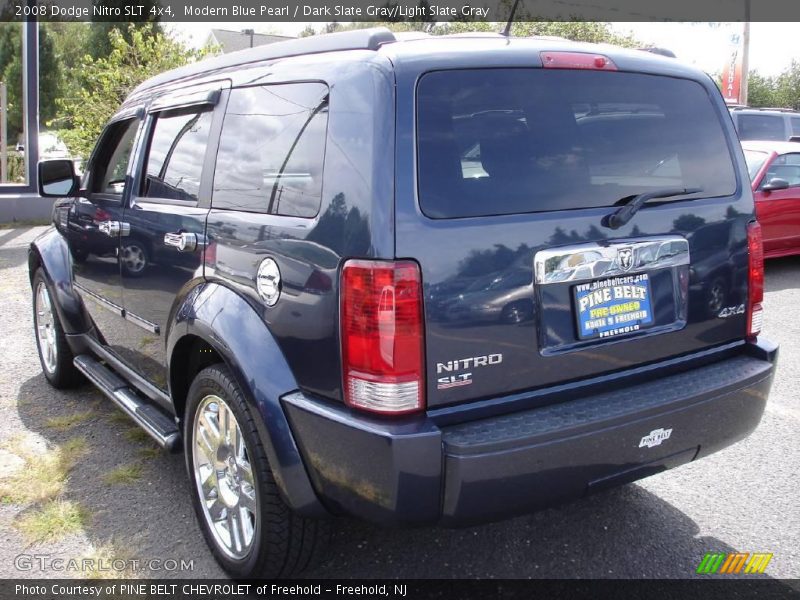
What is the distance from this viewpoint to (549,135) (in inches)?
100

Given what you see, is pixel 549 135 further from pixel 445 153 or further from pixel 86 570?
pixel 86 570

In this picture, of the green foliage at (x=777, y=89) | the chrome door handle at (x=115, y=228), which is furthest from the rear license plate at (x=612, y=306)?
the green foliage at (x=777, y=89)

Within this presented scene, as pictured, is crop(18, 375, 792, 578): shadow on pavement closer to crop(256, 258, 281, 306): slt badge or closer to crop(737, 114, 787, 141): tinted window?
crop(256, 258, 281, 306): slt badge

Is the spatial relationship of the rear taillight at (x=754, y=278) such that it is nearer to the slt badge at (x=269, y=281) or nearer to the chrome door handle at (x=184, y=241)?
the slt badge at (x=269, y=281)

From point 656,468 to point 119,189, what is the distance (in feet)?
9.65

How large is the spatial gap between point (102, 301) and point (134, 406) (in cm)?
75

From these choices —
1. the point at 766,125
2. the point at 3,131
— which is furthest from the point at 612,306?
the point at 766,125

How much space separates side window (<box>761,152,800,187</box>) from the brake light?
7.07 m

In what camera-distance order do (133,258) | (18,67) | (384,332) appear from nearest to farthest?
(384,332), (133,258), (18,67)

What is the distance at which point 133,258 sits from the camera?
354 cm

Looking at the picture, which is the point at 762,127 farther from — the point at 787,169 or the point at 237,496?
the point at 237,496

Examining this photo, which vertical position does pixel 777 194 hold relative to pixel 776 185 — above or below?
below

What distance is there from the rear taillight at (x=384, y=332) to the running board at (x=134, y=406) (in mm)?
1329

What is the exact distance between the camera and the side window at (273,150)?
2.49 meters
